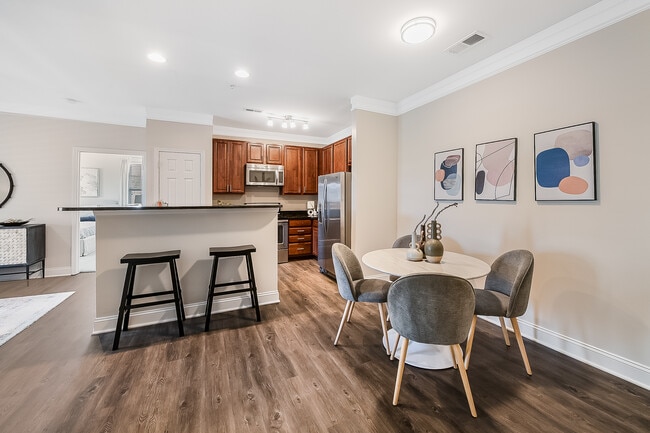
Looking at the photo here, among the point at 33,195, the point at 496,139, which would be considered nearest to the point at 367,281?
the point at 496,139

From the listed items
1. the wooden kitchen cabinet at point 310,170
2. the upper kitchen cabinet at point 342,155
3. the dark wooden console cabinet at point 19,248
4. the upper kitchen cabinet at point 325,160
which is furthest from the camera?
the wooden kitchen cabinet at point 310,170

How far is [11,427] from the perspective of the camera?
58.3 inches

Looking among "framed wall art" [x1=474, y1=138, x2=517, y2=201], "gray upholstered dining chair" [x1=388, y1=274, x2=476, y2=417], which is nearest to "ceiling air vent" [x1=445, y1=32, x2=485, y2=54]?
"framed wall art" [x1=474, y1=138, x2=517, y2=201]

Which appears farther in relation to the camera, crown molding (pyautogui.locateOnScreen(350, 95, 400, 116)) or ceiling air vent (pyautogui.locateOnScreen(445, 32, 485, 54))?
crown molding (pyautogui.locateOnScreen(350, 95, 400, 116))

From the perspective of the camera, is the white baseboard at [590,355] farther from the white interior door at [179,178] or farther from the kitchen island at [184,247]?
the white interior door at [179,178]

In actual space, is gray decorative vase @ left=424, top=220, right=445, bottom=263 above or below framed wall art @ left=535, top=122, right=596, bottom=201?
below

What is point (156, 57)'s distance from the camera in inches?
109

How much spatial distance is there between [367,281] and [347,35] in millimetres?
2254

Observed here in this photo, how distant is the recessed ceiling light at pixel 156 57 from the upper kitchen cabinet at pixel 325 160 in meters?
3.39

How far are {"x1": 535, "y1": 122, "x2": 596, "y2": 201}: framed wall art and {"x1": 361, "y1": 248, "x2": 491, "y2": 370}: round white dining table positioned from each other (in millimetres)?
897

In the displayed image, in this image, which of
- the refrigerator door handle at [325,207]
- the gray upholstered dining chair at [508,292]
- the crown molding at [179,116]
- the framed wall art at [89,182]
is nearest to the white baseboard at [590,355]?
the gray upholstered dining chair at [508,292]

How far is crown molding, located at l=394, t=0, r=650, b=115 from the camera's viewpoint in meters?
1.94

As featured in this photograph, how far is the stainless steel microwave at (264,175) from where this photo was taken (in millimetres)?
5484

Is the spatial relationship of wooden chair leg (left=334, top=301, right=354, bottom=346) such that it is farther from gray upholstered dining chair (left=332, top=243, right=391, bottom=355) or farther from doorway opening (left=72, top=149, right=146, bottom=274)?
doorway opening (left=72, top=149, right=146, bottom=274)
